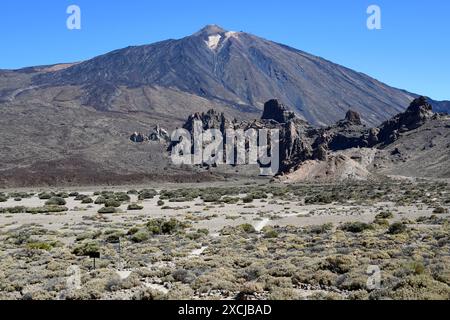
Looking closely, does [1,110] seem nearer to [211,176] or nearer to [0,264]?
[211,176]

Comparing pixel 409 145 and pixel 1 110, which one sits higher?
pixel 1 110

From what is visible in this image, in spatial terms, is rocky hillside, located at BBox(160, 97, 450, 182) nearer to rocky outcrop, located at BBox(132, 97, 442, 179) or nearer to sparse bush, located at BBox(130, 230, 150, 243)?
rocky outcrop, located at BBox(132, 97, 442, 179)

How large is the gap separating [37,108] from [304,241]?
16025cm

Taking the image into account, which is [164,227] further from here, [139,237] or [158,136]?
[158,136]

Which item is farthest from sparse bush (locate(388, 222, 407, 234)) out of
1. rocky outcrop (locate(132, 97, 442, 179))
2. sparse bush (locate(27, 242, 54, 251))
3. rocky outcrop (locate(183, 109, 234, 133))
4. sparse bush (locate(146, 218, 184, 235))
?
rocky outcrop (locate(183, 109, 234, 133))

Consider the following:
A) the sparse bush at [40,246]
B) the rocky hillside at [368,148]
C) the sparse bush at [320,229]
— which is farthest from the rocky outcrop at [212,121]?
the sparse bush at [40,246]

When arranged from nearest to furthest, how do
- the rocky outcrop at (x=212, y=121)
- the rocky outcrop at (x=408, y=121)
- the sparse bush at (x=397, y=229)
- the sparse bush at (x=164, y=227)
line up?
the sparse bush at (x=397, y=229)
the sparse bush at (x=164, y=227)
the rocky outcrop at (x=408, y=121)
the rocky outcrop at (x=212, y=121)

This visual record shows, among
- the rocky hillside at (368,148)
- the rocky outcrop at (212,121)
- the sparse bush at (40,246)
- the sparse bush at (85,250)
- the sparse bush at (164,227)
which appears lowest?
the sparse bush at (164,227)

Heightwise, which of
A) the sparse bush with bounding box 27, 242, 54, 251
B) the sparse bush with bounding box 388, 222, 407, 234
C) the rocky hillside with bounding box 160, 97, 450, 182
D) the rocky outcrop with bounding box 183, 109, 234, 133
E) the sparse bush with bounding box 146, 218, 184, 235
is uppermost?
the rocky outcrop with bounding box 183, 109, 234, 133

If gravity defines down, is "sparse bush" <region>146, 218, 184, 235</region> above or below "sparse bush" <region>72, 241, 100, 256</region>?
below

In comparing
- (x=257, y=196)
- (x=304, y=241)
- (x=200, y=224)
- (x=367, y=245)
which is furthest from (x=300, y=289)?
(x=257, y=196)

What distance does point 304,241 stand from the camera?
21.8 metres

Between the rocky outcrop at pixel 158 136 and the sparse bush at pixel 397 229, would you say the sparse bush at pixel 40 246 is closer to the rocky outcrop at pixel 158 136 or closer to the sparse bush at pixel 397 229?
the sparse bush at pixel 397 229

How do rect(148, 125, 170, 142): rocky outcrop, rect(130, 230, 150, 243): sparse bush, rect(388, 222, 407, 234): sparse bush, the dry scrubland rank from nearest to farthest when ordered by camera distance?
the dry scrubland → rect(388, 222, 407, 234): sparse bush → rect(130, 230, 150, 243): sparse bush → rect(148, 125, 170, 142): rocky outcrop
